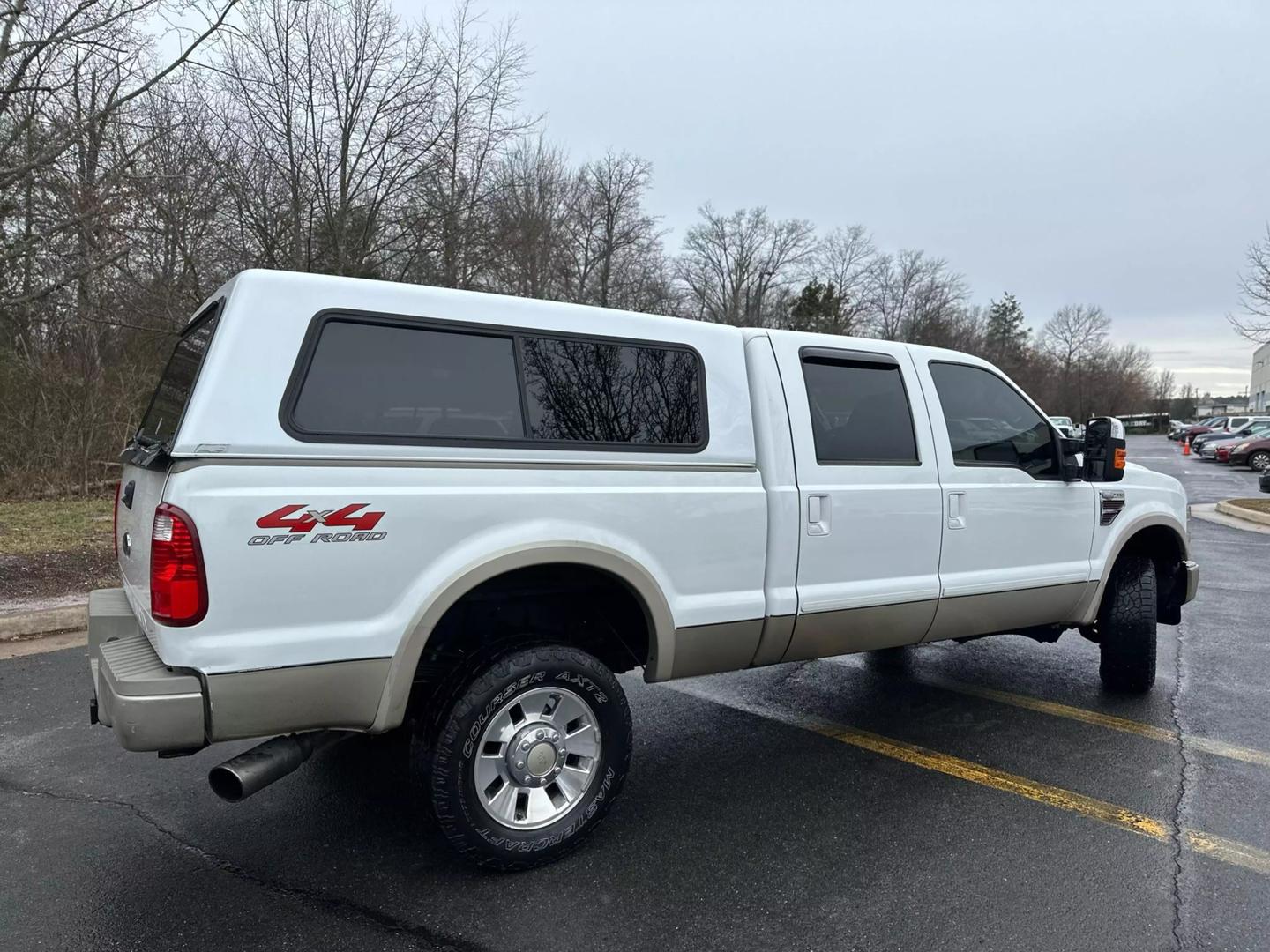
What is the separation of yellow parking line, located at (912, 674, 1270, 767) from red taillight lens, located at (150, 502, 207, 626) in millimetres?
4306

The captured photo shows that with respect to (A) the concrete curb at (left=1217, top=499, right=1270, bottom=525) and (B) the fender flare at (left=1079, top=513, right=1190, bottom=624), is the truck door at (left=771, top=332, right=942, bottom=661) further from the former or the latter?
(A) the concrete curb at (left=1217, top=499, right=1270, bottom=525)

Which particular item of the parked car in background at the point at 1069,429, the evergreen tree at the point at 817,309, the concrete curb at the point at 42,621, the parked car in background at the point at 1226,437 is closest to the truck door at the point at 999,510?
the parked car in background at the point at 1069,429

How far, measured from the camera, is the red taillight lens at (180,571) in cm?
243

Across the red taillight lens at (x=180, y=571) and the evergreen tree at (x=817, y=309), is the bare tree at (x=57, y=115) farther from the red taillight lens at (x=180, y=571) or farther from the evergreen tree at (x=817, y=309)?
the evergreen tree at (x=817, y=309)

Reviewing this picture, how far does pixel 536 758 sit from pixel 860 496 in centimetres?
177

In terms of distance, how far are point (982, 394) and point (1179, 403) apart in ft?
346

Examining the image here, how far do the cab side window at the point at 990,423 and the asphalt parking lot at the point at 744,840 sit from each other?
1.44 meters

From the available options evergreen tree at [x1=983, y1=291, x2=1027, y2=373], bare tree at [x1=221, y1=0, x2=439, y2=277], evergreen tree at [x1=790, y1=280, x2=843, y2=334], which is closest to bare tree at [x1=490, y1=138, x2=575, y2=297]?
bare tree at [x1=221, y1=0, x2=439, y2=277]

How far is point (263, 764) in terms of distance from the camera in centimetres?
265

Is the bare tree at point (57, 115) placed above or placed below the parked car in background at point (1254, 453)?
above

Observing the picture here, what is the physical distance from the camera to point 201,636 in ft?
8.09

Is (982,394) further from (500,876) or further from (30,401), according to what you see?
(30,401)

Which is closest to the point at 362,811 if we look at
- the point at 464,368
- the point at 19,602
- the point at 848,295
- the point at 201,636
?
the point at 201,636

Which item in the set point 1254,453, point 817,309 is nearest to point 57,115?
point 1254,453
